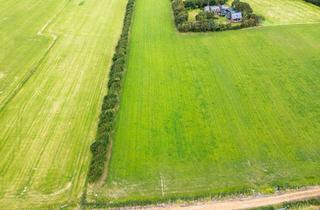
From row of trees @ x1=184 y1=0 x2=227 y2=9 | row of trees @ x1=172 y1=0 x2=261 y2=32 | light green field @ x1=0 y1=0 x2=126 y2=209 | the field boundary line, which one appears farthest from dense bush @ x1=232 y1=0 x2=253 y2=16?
the field boundary line

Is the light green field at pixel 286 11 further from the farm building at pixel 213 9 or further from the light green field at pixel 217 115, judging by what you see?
the farm building at pixel 213 9

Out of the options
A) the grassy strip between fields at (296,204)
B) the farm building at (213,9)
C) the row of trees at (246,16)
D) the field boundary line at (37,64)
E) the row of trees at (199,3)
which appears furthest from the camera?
the row of trees at (199,3)

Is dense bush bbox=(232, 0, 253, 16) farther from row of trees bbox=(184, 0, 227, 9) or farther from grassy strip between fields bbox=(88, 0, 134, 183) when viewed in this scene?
grassy strip between fields bbox=(88, 0, 134, 183)

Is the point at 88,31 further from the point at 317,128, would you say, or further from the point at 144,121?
the point at 317,128

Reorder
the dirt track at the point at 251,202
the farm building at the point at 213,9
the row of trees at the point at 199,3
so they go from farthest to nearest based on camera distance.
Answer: the row of trees at the point at 199,3 < the farm building at the point at 213,9 < the dirt track at the point at 251,202

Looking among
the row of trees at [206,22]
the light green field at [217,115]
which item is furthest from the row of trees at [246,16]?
the light green field at [217,115]

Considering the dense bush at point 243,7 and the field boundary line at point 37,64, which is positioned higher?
the dense bush at point 243,7

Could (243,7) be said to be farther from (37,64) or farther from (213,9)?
(37,64)
